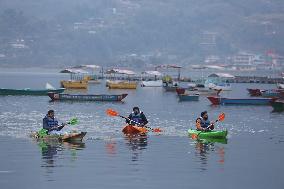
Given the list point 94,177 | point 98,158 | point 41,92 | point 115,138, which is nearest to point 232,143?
point 115,138

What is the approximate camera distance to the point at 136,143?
43750 mm

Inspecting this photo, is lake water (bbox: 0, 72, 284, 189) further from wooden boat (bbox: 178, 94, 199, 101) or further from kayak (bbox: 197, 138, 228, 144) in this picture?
wooden boat (bbox: 178, 94, 199, 101)

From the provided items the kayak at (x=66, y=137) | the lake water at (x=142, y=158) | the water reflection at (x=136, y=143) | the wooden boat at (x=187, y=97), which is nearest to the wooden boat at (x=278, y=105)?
the lake water at (x=142, y=158)

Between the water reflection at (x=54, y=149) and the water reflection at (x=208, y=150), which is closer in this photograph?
the water reflection at (x=54, y=149)

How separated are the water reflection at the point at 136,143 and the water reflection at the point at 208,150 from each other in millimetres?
2529

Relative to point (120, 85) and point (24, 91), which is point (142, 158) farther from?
point (120, 85)

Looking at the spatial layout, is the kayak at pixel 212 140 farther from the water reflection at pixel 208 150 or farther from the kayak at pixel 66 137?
the kayak at pixel 66 137

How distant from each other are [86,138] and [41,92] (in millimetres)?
50079

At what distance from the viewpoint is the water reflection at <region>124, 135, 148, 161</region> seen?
39781 millimetres

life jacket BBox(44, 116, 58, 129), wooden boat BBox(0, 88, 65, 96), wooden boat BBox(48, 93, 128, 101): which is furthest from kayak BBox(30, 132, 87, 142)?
wooden boat BBox(0, 88, 65, 96)

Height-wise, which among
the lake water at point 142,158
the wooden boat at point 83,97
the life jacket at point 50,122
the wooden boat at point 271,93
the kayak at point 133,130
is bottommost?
the lake water at point 142,158

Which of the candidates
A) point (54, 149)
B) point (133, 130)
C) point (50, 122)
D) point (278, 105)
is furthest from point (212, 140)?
point (278, 105)

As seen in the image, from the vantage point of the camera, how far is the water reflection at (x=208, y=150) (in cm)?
3753

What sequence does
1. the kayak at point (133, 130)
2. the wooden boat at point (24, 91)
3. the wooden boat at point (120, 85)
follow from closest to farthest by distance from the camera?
the kayak at point (133, 130) < the wooden boat at point (24, 91) < the wooden boat at point (120, 85)
